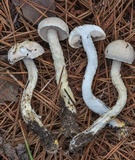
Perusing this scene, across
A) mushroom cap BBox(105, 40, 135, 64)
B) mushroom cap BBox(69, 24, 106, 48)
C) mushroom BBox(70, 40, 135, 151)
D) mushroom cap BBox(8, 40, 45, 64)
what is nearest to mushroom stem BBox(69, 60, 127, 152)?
mushroom BBox(70, 40, 135, 151)

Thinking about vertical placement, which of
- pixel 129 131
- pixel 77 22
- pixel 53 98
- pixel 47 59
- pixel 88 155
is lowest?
pixel 88 155

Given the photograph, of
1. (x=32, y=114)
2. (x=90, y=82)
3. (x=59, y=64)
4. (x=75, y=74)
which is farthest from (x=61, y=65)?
(x=32, y=114)

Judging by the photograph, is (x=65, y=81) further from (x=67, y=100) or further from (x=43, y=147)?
(x=43, y=147)

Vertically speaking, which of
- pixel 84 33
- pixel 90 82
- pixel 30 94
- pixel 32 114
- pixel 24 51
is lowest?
pixel 32 114

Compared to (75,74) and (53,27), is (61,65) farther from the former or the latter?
(53,27)

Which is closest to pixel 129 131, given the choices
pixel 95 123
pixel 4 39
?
pixel 95 123

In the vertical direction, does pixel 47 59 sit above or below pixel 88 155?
above
